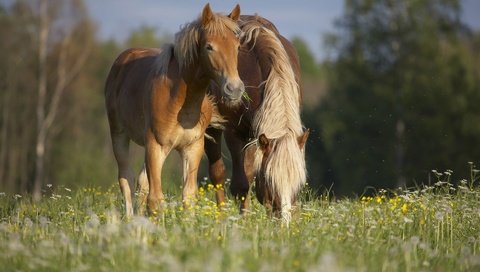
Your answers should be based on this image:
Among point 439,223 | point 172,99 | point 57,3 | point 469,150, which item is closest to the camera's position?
point 439,223

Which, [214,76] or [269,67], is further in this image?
[269,67]

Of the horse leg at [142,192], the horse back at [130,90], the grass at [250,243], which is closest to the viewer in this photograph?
the grass at [250,243]

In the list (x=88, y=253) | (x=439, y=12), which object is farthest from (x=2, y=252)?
(x=439, y=12)

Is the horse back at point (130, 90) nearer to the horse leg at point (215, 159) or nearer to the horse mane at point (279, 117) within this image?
the horse leg at point (215, 159)

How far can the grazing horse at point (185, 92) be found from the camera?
7.52m

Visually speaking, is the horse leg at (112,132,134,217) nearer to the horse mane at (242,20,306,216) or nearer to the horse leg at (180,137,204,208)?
the horse leg at (180,137,204,208)

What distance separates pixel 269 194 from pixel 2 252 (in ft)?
9.05

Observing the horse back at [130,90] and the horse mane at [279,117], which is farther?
the horse back at [130,90]

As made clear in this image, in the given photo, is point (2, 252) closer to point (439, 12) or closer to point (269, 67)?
point (269, 67)

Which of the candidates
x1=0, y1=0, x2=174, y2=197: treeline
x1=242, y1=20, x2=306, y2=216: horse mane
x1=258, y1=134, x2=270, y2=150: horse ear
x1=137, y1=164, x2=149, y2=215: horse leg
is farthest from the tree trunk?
x1=258, y1=134, x2=270, y2=150: horse ear

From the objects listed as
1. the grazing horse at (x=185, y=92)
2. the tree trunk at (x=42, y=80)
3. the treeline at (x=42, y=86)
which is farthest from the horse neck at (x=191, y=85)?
the tree trunk at (x=42, y=80)

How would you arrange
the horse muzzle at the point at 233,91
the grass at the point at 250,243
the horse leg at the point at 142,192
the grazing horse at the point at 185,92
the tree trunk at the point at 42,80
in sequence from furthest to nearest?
the tree trunk at the point at 42,80
the horse leg at the point at 142,192
the grazing horse at the point at 185,92
the horse muzzle at the point at 233,91
the grass at the point at 250,243

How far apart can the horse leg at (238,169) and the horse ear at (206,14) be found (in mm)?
1799

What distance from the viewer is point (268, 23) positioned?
10.1m
